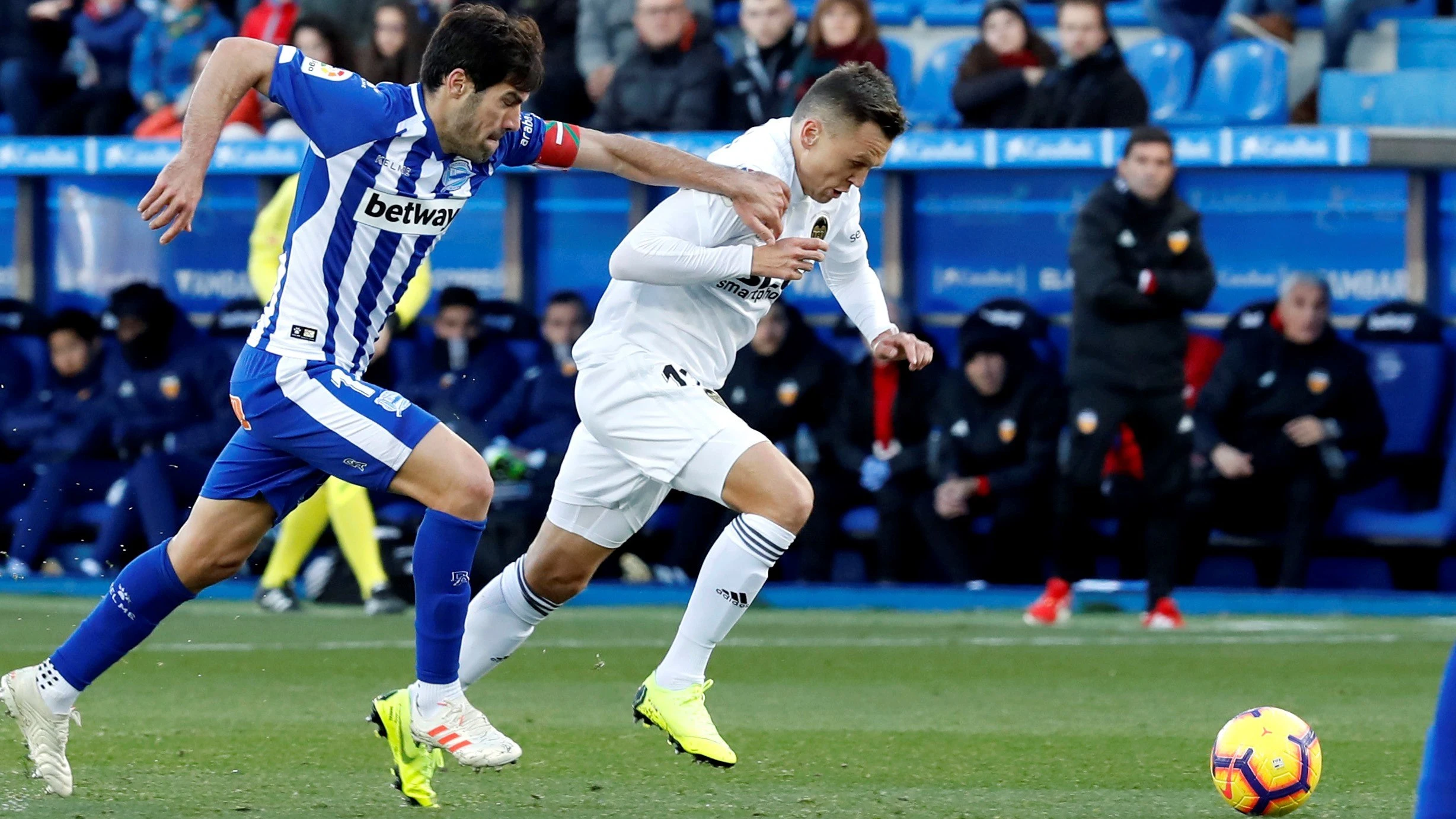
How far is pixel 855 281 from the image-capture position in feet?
21.2

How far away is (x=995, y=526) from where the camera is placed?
11.9m

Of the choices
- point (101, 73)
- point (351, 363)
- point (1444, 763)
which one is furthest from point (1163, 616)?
point (101, 73)

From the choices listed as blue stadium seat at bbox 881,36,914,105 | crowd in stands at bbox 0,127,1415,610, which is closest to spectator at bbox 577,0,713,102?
blue stadium seat at bbox 881,36,914,105

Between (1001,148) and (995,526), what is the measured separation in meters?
2.03

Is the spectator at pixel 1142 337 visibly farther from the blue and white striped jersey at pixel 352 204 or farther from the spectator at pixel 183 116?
the blue and white striped jersey at pixel 352 204

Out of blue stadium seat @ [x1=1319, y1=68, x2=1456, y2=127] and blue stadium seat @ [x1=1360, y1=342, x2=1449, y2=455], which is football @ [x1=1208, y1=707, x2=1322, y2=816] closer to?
blue stadium seat @ [x1=1360, y1=342, x2=1449, y2=455]

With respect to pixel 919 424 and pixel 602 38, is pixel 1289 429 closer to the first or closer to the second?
pixel 919 424

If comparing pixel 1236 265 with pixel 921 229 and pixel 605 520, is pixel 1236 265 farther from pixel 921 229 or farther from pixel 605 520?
pixel 605 520

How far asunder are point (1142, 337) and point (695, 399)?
5.19 m

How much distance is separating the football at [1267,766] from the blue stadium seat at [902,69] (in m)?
8.21

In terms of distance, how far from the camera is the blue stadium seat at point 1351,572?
12.0 m

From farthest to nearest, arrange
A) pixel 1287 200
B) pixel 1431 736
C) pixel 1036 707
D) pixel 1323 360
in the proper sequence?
pixel 1287 200 → pixel 1323 360 → pixel 1036 707 → pixel 1431 736

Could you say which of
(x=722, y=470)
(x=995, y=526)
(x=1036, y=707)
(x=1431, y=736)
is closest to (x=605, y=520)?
(x=722, y=470)

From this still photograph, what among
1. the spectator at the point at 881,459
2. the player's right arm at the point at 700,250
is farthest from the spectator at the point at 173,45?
the player's right arm at the point at 700,250
